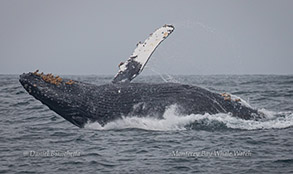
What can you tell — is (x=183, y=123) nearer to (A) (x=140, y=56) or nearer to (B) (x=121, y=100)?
(B) (x=121, y=100)

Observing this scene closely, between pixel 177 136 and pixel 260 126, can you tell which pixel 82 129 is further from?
pixel 260 126

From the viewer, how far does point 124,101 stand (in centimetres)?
1140

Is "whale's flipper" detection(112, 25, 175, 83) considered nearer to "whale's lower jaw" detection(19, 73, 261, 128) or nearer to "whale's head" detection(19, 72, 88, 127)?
"whale's lower jaw" detection(19, 73, 261, 128)

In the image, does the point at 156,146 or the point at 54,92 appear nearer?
the point at 156,146

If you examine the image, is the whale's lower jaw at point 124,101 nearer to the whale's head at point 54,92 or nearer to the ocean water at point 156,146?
the whale's head at point 54,92

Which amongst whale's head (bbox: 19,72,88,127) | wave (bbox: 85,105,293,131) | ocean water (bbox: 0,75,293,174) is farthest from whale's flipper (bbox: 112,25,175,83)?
whale's head (bbox: 19,72,88,127)

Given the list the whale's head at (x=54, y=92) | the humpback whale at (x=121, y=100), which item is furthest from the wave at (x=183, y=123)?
the whale's head at (x=54, y=92)

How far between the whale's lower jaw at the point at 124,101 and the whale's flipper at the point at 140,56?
1.82 ft

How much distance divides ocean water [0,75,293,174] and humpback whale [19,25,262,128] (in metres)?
0.24

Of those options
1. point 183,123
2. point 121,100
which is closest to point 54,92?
point 121,100

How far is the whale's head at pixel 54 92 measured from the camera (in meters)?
10.6

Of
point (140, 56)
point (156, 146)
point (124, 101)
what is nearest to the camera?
point (156, 146)

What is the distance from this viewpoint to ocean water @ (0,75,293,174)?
8344 millimetres

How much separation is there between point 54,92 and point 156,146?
3118 mm
